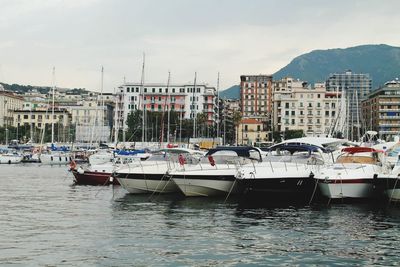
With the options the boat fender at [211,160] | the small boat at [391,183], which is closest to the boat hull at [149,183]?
the boat fender at [211,160]

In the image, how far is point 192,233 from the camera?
25906 mm

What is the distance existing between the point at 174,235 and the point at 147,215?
6322 millimetres

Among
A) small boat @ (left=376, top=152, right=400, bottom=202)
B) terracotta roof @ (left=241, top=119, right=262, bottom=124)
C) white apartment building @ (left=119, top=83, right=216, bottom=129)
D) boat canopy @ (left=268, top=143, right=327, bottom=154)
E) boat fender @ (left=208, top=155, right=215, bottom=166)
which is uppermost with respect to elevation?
white apartment building @ (left=119, top=83, right=216, bottom=129)

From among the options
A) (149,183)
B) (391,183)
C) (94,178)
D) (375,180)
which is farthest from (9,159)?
(391,183)

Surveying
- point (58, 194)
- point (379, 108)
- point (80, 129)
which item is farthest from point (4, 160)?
point (379, 108)

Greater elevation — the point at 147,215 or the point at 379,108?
the point at 379,108

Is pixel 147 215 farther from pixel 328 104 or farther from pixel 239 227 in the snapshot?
pixel 328 104

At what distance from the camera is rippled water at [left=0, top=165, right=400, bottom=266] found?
69.4ft

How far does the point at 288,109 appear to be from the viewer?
182 m

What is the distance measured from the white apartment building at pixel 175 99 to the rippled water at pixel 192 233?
510 ft

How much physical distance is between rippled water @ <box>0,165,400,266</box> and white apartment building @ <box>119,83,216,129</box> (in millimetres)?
155341

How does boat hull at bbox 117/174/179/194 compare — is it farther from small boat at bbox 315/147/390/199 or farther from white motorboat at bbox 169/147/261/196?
small boat at bbox 315/147/390/199

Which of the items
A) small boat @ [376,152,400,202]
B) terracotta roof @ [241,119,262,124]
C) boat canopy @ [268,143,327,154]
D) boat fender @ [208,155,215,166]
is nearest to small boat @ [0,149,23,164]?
boat canopy @ [268,143,327,154]

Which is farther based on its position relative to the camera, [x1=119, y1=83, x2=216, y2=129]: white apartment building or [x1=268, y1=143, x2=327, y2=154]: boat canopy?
[x1=119, y1=83, x2=216, y2=129]: white apartment building
